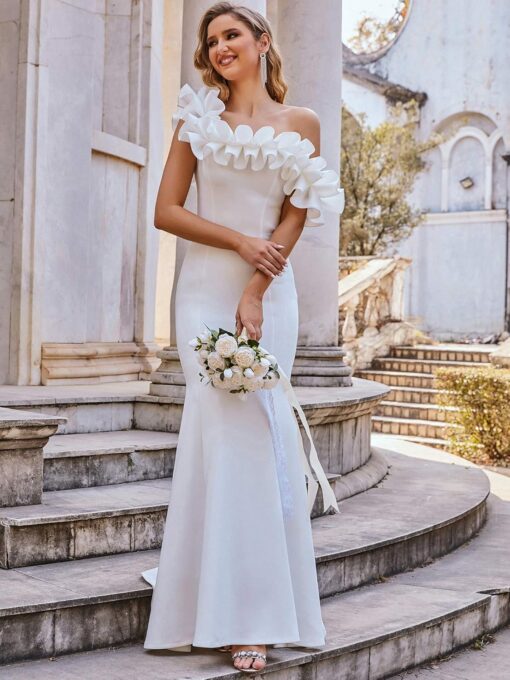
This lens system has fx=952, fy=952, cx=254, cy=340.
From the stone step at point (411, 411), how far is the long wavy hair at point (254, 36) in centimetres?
945

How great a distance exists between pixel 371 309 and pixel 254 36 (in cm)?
1246

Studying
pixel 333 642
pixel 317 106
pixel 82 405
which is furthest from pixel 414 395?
pixel 333 642

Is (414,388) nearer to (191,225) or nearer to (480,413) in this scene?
(480,413)

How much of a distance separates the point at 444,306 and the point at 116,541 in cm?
2259

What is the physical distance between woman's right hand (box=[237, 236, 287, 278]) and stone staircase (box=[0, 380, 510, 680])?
131 centimetres

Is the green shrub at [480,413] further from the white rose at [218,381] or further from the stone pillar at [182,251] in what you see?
the white rose at [218,381]

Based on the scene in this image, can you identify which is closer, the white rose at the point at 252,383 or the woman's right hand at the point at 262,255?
the white rose at the point at 252,383

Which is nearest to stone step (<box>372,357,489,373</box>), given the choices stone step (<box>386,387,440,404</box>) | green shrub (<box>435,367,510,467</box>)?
stone step (<box>386,387,440,404</box>)

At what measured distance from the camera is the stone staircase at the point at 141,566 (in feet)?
10.8

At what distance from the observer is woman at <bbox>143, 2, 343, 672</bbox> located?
3139 millimetres

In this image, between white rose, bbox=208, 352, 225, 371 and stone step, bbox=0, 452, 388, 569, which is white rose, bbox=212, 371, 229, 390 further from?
stone step, bbox=0, 452, 388, 569

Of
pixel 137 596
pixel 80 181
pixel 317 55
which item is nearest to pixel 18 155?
pixel 80 181

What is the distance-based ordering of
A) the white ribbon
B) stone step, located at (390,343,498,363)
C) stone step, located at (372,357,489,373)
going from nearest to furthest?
the white ribbon
stone step, located at (372,357,489,373)
stone step, located at (390,343,498,363)

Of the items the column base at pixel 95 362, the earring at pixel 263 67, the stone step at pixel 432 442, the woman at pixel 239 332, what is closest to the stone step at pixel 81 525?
the woman at pixel 239 332
